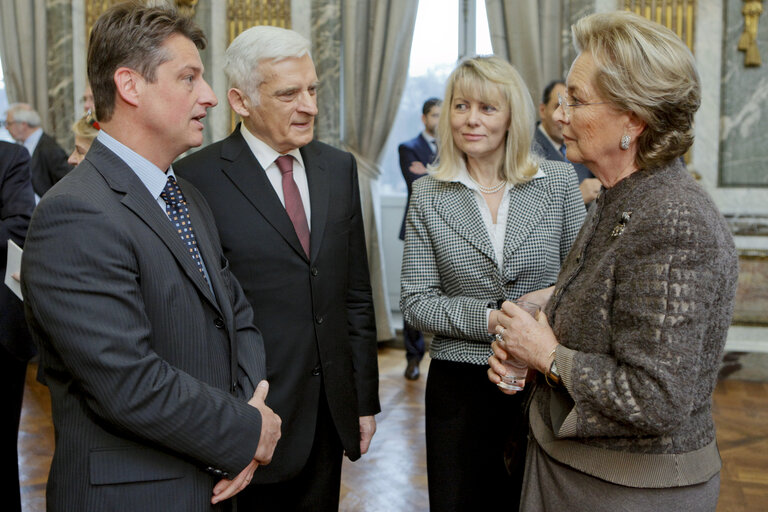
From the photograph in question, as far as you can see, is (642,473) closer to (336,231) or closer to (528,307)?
(528,307)

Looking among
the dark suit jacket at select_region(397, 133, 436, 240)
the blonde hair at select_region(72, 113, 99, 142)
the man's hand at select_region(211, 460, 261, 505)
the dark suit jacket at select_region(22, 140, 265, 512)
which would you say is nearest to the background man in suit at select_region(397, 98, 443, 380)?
the dark suit jacket at select_region(397, 133, 436, 240)

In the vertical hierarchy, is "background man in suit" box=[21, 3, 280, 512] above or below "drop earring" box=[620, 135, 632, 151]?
below

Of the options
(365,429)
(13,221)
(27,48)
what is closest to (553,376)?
(365,429)

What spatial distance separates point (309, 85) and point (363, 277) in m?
0.63

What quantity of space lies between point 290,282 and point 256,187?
29 centimetres

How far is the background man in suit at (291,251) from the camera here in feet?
7.19

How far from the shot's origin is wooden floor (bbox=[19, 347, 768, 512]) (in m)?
3.68

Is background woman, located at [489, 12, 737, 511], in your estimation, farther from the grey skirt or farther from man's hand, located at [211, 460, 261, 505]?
man's hand, located at [211, 460, 261, 505]

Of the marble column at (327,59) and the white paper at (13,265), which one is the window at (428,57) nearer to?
the marble column at (327,59)

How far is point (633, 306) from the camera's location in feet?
4.82

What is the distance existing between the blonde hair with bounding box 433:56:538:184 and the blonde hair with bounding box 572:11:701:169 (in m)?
0.83

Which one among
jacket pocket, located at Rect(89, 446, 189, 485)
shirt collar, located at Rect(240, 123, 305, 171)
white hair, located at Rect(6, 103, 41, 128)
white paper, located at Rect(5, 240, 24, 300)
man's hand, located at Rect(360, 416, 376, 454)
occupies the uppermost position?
white hair, located at Rect(6, 103, 41, 128)

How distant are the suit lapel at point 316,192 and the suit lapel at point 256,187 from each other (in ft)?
0.09

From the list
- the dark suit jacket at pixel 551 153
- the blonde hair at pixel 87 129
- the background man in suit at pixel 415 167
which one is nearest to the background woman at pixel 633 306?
the blonde hair at pixel 87 129
